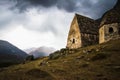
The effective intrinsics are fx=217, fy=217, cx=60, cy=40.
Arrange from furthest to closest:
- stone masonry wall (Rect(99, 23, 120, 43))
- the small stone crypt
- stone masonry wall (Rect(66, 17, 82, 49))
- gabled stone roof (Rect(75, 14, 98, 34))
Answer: gabled stone roof (Rect(75, 14, 98, 34)) → stone masonry wall (Rect(66, 17, 82, 49)) → the small stone crypt → stone masonry wall (Rect(99, 23, 120, 43))

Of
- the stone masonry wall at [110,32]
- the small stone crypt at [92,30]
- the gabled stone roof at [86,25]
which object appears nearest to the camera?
the stone masonry wall at [110,32]

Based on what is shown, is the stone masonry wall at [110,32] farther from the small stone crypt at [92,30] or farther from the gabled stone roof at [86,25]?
the gabled stone roof at [86,25]

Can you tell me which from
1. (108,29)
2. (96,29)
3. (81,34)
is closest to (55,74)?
(108,29)

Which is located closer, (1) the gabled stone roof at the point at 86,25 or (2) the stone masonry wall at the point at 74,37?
(2) the stone masonry wall at the point at 74,37

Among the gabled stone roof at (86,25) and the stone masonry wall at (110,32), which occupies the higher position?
the gabled stone roof at (86,25)

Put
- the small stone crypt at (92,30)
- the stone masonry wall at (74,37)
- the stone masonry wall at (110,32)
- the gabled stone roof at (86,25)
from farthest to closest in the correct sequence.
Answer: the gabled stone roof at (86,25)
the stone masonry wall at (74,37)
the small stone crypt at (92,30)
the stone masonry wall at (110,32)

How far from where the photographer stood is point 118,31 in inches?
2320

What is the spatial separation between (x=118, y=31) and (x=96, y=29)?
46.9ft

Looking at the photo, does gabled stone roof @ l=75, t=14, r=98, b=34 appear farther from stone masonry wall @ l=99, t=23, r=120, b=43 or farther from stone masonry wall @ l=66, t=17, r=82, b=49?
stone masonry wall @ l=99, t=23, r=120, b=43

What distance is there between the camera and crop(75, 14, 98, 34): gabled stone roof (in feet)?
227

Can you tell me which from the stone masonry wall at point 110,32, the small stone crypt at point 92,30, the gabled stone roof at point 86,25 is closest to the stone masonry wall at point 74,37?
the small stone crypt at point 92,30

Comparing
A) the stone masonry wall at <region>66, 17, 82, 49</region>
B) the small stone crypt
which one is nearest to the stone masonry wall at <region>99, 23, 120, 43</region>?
the small stone crypt

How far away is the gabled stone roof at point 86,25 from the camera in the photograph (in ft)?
227

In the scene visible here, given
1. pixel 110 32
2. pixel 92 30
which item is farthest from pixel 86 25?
pixel 110 32
